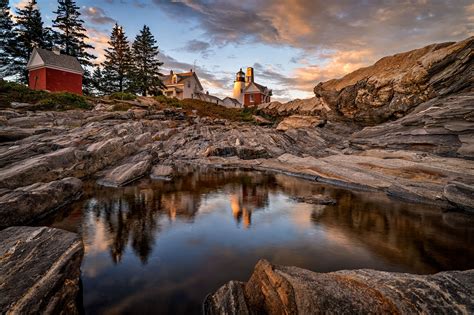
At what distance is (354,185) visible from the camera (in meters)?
22.5

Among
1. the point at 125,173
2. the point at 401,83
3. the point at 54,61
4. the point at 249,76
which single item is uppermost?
the point at 249,76

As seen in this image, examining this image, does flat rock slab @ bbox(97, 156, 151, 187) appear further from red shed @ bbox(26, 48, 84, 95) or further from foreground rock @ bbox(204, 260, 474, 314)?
red shed @ bbox(26, 48, 84, 95)

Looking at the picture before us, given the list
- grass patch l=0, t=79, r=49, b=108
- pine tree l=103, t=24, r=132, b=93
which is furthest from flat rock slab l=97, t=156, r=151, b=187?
pine tree l=103, t=24, r=132, b=93

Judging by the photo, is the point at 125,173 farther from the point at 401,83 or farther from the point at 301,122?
the point at 301,122

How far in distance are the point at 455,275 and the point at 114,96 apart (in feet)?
190

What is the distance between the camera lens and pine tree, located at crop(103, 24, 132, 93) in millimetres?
66688

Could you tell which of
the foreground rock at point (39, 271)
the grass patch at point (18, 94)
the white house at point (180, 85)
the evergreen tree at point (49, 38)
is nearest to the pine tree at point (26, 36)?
the evergreen tree at point (49, 38)

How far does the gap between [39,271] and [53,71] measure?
56147 mm

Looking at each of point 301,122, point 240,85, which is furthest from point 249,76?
point 301,122

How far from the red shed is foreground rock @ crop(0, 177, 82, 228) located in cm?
4344

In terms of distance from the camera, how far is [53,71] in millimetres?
50281

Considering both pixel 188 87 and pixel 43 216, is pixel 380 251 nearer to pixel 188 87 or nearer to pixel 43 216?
pixel 43 216

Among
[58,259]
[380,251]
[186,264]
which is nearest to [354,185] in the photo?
[380,251]

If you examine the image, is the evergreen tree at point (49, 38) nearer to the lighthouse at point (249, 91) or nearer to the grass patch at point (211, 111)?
the grass patch at point (211, 111)
